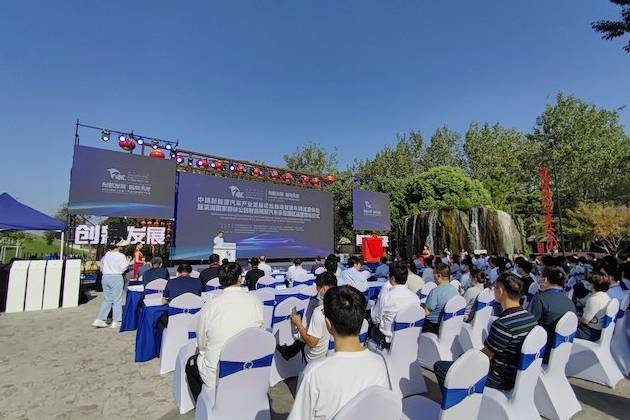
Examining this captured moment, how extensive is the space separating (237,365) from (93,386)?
7.72ft

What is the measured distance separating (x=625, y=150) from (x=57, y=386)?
37474 mm

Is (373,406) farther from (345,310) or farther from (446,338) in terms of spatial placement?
(446,338)

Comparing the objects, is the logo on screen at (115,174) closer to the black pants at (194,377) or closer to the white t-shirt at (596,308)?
the black pants at (194,377)

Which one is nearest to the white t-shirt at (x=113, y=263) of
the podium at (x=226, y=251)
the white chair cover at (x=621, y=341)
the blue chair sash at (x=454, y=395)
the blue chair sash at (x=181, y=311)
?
the blue chair sash at (x=181, y=311)

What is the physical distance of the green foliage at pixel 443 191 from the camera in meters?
25.2

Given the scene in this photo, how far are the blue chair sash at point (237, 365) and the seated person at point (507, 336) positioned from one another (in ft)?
3.98

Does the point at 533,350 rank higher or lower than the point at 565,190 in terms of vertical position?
lower

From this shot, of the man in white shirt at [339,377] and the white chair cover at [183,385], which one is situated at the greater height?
→ the man in white shirt at [339,377]

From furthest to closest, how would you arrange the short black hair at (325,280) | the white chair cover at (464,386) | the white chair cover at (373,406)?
the short black hair at (325,280), the white chair cover at (464,386), the white chair cover at (373,406)

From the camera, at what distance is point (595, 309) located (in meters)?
3.66

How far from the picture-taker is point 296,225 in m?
14.2

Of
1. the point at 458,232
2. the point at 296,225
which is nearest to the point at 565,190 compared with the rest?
the point at 458,232

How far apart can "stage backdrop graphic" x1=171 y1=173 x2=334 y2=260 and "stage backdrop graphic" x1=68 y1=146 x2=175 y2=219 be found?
58cm

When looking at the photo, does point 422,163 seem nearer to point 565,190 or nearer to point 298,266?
point 565,190
